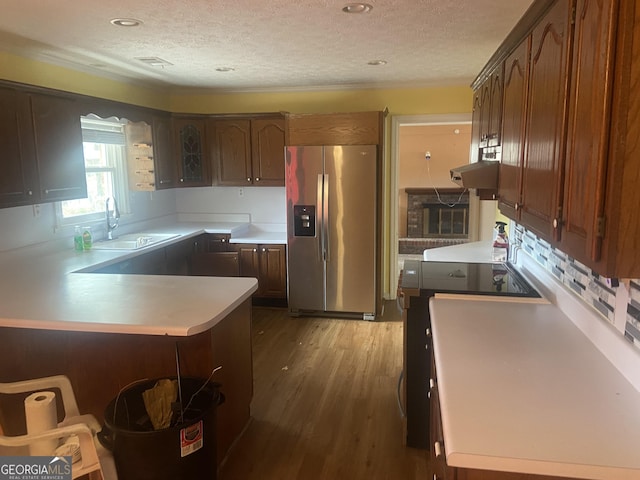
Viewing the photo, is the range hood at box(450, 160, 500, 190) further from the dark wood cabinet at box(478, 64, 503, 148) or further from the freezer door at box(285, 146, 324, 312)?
the freezer door at box(285, 146, 324, 312)

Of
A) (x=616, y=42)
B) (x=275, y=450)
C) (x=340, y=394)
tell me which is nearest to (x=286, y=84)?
(x=340, y=394)

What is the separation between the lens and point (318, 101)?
5.29 m

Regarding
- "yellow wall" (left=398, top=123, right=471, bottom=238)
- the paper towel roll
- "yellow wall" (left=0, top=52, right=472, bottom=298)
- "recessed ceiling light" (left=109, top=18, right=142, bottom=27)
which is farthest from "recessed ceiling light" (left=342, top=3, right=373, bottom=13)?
"yellow wall" (left=398, top=123, right=471, bottom=238)

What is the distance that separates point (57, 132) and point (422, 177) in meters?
6.33

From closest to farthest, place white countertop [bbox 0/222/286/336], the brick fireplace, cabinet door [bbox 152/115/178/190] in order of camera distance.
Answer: white countertop [bbox 0/222/286/336], cabinet door [bbox 152/115/178/190], the brick fireplace

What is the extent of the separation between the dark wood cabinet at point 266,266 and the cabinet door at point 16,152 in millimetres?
2211

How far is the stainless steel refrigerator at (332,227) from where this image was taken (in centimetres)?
461

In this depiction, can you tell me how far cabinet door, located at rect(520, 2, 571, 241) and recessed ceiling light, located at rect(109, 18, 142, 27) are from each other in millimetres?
2132

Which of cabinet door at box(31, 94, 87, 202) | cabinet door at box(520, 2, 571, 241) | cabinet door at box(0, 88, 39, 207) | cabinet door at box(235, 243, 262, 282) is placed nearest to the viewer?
cabinet door at box(520, 2, 571, 241)

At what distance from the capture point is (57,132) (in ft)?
11.4

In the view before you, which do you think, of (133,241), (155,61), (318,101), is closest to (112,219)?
(133,241)

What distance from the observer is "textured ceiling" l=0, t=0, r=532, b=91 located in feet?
8.33

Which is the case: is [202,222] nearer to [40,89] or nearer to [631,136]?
[40,89]

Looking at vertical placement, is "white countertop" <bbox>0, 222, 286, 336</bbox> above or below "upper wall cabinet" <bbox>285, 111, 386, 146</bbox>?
below
